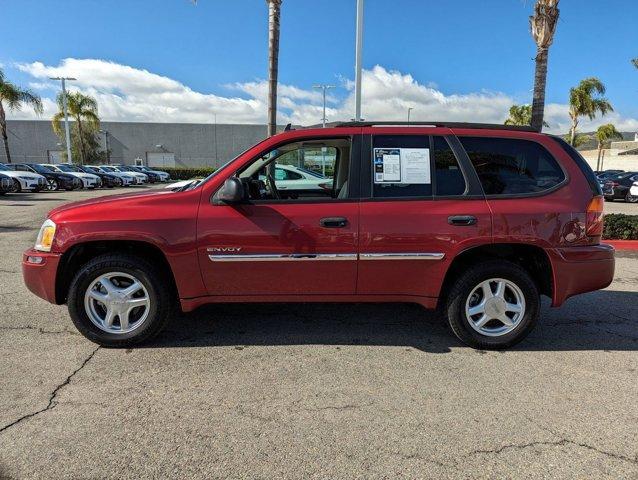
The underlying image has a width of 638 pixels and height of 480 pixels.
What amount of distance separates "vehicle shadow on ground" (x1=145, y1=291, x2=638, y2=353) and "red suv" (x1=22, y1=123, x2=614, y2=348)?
0.41 meters

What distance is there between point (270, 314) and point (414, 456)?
2.43 m

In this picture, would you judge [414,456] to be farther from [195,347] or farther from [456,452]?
[195,347]

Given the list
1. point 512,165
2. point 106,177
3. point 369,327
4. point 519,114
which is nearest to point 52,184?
point 106,177

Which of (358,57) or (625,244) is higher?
(358,57)

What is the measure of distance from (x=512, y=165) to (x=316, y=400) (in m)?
2.53

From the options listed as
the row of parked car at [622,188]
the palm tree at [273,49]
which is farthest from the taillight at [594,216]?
the row of parked car at [622,188]

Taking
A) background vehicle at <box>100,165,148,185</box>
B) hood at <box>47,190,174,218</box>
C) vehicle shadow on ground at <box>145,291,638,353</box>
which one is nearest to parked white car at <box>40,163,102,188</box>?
background vehicle at <box>100,165,148,185</box>

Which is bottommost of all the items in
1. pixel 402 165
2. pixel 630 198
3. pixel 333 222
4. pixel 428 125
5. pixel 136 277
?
pixel 136 277

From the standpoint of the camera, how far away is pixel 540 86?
10.6 meters

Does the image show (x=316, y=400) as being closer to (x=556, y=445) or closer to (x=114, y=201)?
(x=556, y=445)

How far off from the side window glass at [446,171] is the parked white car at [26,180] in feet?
71.5

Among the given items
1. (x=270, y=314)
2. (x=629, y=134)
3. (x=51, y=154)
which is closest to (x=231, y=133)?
(x=51, y=154)

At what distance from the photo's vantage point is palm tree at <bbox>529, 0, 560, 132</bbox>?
10.4 metres

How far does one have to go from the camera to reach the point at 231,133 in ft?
175
